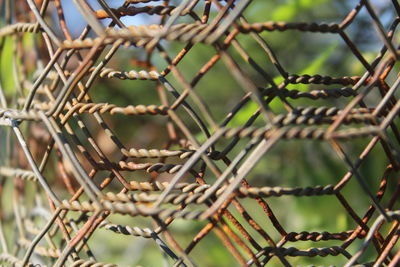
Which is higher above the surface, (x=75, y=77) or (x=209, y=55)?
(x=209, y=55)

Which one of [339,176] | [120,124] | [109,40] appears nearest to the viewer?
[109,40]

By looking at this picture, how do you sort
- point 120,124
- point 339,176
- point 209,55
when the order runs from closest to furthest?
point 339,176
point 209,55
point 120,124

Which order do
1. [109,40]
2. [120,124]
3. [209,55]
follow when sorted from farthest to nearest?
[120,124] → [209,55] → [109,40]

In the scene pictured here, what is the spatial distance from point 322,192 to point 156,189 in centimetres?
7

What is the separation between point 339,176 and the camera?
628mm

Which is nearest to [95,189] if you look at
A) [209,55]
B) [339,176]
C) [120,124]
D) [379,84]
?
[379,84]

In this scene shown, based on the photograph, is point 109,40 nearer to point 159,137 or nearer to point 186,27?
point 186,27

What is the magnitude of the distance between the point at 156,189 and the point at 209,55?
536mm

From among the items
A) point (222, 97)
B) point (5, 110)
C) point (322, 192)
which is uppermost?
point (222, 97)

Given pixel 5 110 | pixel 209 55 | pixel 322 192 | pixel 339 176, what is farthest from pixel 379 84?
pixel 209 55

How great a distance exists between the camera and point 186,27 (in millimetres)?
235

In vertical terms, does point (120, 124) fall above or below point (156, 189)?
above

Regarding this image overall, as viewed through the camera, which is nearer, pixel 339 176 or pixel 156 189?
pixel 156 189

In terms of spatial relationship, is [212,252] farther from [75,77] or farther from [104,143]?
[75,77]
